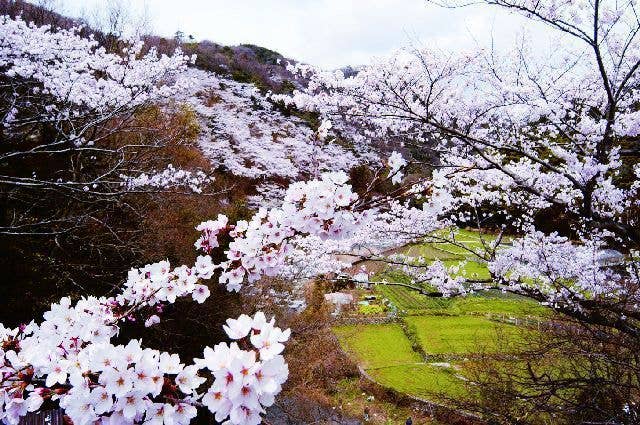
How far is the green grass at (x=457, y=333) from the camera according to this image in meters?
12.0

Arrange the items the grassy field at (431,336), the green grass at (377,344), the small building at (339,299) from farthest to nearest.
→ the small building at (339,299), the green grass at (377,344), the grassy field at (431,336)

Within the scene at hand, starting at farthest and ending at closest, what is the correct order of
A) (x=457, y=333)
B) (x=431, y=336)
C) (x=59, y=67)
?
1. (x=457, y=333)
2. (x=431, y=336)
3. (x=59, y=67)

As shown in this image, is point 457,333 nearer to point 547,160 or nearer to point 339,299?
point 339,299

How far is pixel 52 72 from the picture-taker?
5773 millimetres

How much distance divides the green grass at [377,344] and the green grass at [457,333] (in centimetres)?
57

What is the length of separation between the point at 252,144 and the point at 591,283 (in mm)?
12491

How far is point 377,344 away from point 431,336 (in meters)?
1.76

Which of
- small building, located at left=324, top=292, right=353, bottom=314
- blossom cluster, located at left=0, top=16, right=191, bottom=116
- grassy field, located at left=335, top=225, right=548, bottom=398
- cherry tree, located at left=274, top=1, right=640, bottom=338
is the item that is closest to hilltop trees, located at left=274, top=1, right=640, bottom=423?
cherry tree, located at left=274, top=1, right=640, bottom=338

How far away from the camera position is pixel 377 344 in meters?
12.8

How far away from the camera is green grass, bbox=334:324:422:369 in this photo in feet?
38.8

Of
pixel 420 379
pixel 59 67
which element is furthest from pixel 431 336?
pixel 59 67

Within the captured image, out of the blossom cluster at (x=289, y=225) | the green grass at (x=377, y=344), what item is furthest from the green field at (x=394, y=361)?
the blossom cluster at (x=289, y=225)

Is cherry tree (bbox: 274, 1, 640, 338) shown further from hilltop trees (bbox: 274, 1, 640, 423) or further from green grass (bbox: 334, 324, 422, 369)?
green grass (bbox: 334, 324, 422, 369)

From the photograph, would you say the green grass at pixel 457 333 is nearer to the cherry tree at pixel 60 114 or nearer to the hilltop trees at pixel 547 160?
the hilltop trees at pixel 547 160
